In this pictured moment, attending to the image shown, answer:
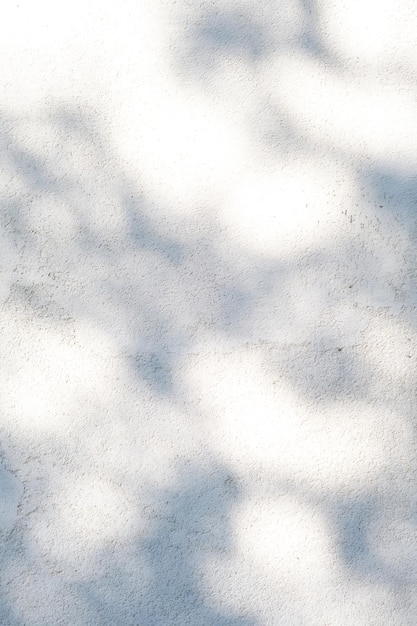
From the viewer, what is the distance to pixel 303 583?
6.91 feet

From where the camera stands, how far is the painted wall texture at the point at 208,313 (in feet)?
6.93

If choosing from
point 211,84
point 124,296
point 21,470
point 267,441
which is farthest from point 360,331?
point 21,470

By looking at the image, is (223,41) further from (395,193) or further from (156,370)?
(156,370)

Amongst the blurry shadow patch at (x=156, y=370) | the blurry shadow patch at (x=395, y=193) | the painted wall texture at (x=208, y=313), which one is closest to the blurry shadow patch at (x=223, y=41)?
the painted wall texture at (x=208, y=313)

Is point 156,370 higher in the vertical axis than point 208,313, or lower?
lower

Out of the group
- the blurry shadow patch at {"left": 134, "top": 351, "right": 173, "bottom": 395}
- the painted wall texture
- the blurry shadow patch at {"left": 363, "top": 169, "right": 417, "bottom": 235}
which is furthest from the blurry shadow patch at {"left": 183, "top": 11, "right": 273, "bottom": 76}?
the blurry shadow patch at {"left": 134, "top": 351, "right": 173, "bottom": 395}

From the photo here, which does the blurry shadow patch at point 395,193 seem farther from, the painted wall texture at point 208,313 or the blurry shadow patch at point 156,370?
the blurry shadow patch at point 156,370

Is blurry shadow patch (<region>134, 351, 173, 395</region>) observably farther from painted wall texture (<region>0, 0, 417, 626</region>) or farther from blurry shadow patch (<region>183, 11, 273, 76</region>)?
blurry shadow patch (<region>183, 11, 273, 76</region>)

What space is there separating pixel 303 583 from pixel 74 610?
537 mm

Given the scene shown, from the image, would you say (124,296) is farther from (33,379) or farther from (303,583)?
(303,583)

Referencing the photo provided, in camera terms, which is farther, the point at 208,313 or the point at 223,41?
the point at 223,41

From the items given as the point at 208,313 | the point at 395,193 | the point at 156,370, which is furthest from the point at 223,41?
the point at 156,370

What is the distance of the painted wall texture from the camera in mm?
2111

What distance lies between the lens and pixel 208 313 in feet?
7.25
